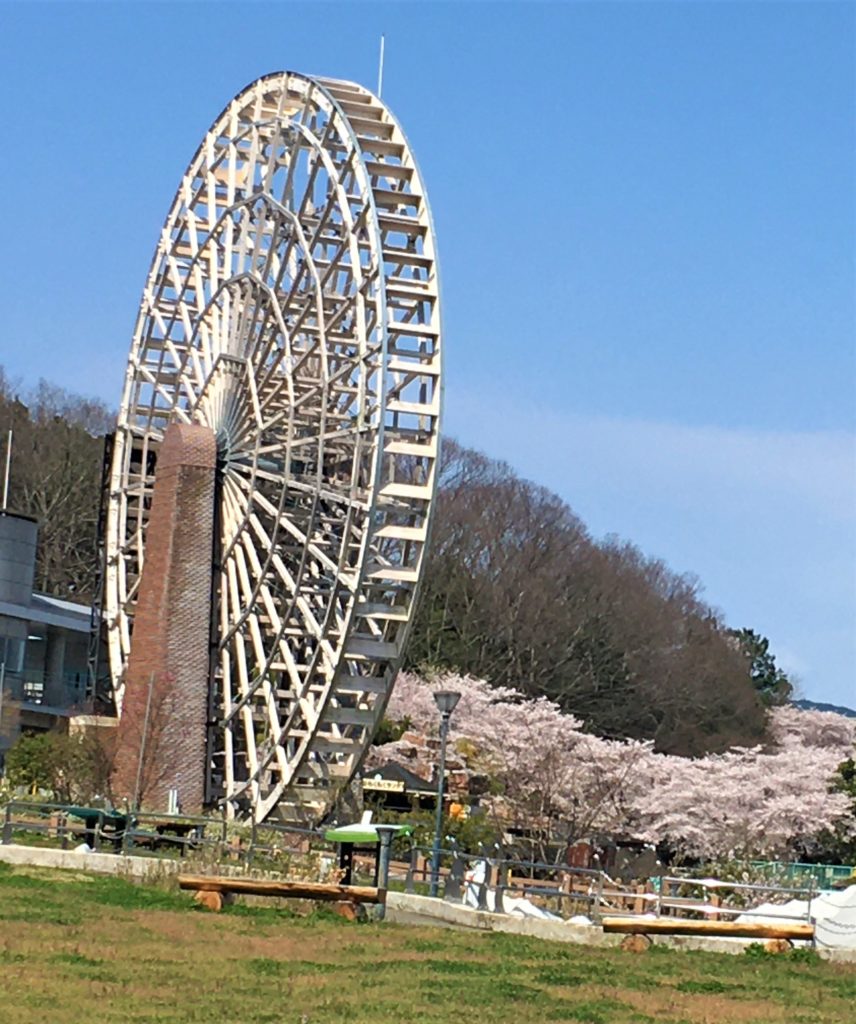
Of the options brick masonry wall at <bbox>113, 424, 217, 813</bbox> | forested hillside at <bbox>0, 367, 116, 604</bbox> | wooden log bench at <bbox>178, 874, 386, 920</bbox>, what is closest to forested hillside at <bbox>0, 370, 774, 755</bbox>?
forested hillside at <bbox>0, 367, 116, 604</bbox>

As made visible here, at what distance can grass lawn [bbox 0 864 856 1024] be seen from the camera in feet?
46.4

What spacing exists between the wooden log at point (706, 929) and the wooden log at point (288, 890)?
2.73 m

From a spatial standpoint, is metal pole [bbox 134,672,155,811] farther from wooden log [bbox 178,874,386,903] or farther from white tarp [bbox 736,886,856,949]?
white tarp [bbox 736,886,856,949]

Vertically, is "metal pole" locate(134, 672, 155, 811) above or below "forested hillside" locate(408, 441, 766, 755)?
below

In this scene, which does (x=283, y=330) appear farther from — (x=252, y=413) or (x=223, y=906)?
(x=223, y=906)

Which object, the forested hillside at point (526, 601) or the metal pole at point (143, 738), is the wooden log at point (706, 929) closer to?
the metal pole at point (143, 738)

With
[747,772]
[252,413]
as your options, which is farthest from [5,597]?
[747,772]

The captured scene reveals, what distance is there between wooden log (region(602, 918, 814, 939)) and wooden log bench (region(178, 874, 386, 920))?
277 centimetres

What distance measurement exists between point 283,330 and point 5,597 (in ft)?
65.4

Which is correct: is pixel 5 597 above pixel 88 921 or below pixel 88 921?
above

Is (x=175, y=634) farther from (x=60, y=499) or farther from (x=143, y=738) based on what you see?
(x=60, y=499)

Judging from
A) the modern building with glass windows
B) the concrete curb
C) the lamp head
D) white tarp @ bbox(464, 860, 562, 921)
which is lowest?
the concrete curb

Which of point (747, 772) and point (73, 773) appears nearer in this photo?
point (73, 773)

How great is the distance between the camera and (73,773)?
39156mm
